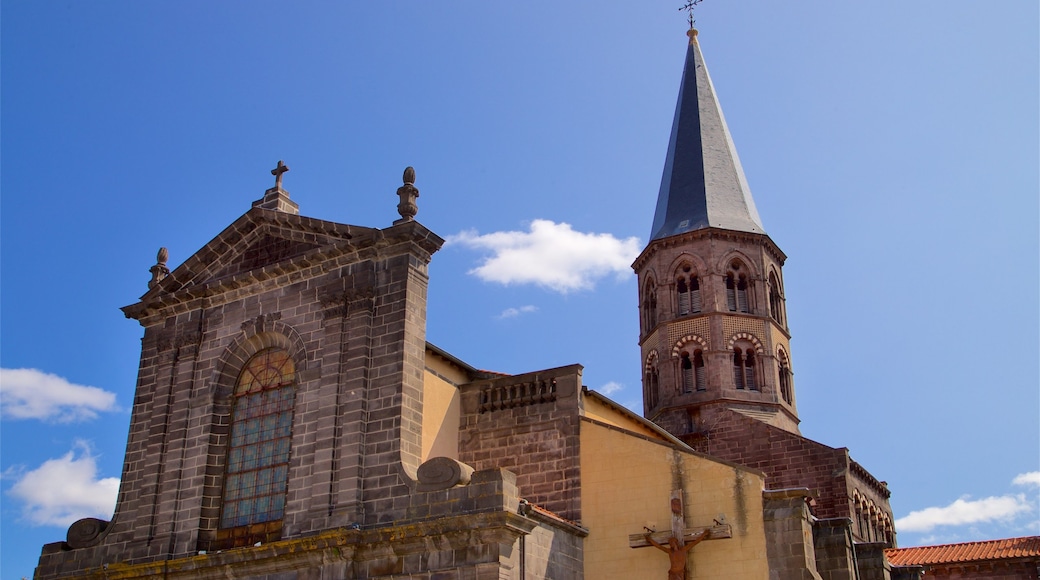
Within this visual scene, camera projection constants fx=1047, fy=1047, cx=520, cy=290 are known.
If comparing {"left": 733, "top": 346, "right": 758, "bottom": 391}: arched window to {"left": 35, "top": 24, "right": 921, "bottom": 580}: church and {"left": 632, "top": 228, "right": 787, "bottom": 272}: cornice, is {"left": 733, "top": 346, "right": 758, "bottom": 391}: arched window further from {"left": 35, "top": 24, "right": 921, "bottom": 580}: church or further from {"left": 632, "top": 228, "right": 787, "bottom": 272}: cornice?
{"left": 35, "top": 24, "right": 921, "bottom": 580}: church

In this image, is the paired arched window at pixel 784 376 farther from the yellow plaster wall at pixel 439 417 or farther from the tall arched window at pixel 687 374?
the yellow plaster wall at pixel 439 417

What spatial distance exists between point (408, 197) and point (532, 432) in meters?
5.28

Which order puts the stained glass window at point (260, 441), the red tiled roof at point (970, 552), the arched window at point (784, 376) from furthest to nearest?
the arched window at point (784, 376)
the red tiled roof at point (970, 552)
the stained glass window at point (260, 441)

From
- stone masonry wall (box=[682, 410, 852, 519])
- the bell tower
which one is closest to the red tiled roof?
stone masonry wall (box=[682, 410, 852, 519])

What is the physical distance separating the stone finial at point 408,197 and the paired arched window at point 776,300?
17.5 metres

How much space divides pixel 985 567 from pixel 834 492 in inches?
169

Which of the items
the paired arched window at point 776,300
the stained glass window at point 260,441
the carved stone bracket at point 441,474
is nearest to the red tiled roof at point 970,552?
the paired arched window at point 776,300

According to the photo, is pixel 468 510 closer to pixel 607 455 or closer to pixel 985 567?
pixel 607 455

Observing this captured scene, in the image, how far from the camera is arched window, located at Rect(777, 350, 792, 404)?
33406 millimetres

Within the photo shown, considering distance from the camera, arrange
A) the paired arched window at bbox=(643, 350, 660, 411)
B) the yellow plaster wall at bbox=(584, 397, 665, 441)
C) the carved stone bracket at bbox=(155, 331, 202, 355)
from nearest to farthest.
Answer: the carved stone bracket at bbox=(155, 331, 202, 355)
the yellow plaster wall at bbox=(584, 397, 665, 441)
the paired arched window at bbox=(643, 350, 660, 411)

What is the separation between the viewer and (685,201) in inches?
1414

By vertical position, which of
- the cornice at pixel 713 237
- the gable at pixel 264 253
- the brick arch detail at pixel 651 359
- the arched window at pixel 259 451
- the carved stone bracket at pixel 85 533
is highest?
the cornice at pixel 713 237

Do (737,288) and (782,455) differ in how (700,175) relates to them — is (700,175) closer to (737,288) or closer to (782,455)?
(737,288)

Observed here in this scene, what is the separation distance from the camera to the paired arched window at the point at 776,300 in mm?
34562
